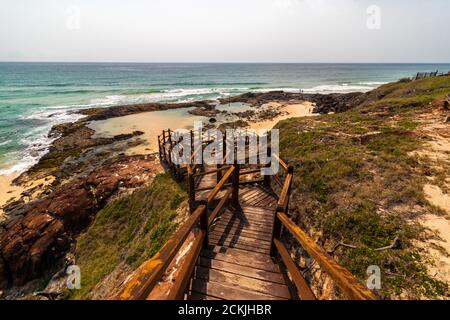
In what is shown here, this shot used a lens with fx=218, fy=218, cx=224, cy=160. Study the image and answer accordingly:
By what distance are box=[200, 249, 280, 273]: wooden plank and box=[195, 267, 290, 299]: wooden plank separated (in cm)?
32

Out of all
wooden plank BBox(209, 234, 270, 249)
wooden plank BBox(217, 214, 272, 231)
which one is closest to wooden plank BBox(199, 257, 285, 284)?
wooden plank BBox(209, 234, 270, 249)

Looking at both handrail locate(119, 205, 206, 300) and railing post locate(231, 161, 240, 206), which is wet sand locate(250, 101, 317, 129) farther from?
handrail locate(119, 205, 206, 300)

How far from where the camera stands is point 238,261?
421 centimetres

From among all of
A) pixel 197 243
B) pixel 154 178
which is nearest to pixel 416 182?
pixel 197 243

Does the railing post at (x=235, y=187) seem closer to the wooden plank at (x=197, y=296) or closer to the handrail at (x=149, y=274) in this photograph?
the wooden plank at (x=197, y=296)

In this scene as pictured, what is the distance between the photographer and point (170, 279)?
4.55 m

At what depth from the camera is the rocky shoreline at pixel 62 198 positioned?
910 centimetres

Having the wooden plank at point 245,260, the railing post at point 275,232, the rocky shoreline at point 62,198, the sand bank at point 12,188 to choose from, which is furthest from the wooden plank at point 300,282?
the sand bank at point 12,188

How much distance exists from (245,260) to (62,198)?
39.3 feet

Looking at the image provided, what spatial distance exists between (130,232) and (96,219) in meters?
2.93

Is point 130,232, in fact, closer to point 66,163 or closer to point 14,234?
point 14,234

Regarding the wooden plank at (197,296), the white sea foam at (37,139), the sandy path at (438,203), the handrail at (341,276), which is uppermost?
the handrail at (341,276)

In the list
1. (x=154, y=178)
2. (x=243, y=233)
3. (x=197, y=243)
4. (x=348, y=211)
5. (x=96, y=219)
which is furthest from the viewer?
(x=154, y=178)

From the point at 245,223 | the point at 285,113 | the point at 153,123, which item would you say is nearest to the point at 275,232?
the point at 245,223
